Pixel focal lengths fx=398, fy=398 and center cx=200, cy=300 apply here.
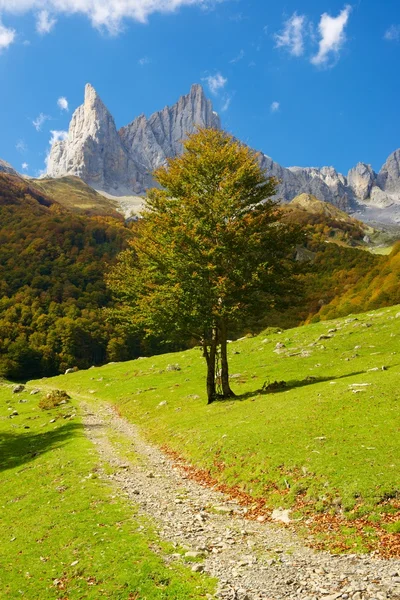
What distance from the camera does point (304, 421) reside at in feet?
64.8

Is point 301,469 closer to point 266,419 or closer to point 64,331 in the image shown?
point 266,419

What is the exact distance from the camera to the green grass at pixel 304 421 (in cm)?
1344

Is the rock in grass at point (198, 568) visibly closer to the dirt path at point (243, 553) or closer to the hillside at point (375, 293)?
the dirt path at point (243, 553)

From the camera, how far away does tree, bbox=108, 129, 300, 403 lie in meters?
29.6

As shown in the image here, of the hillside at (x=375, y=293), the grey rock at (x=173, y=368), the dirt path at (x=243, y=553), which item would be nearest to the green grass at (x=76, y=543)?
the dirt path at (x=243, y=553)

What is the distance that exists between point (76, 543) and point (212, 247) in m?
21.0

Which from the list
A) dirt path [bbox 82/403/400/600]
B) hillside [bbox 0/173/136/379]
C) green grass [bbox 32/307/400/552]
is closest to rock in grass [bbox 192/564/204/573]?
dirt path [bbox 82/403/400/600]

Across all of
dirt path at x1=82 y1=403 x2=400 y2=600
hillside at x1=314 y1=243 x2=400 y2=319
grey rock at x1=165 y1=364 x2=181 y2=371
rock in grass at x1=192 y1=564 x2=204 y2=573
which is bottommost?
dirt path at x1=82 y1=403 x2=400 y2=600

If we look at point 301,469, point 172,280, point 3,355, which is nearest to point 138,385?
point 172,280

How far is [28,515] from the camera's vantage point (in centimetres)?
1589

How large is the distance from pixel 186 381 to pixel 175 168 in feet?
75.6

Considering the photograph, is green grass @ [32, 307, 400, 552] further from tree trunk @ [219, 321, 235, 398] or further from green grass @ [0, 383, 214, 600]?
green grass @ [0, 383, 214, 600]

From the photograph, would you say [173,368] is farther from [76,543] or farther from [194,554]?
[194,554]

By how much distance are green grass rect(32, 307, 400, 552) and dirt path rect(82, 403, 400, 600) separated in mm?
1722
